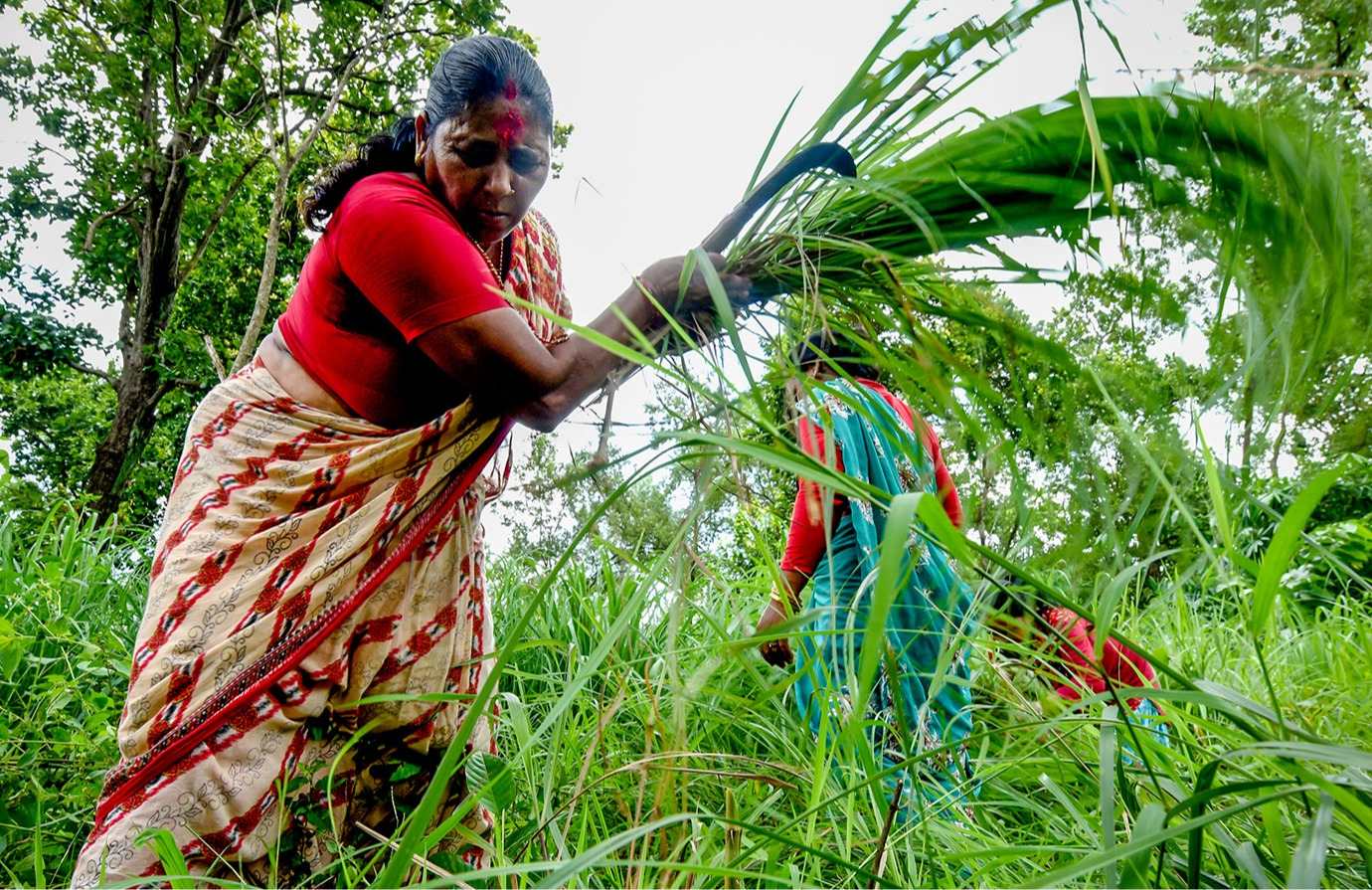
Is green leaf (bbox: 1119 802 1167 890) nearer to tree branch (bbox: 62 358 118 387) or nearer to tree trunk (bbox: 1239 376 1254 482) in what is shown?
tree trunk (bbox: 1239 376 1254 482)

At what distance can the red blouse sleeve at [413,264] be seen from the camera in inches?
50.1

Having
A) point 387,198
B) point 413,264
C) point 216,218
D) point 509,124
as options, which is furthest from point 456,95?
point 216,218

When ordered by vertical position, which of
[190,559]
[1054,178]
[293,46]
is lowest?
[190,559]

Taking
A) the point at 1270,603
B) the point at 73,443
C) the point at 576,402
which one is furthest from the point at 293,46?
the point at 1270,603

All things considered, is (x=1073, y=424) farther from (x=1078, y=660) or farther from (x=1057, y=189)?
(x=1078, y=660)

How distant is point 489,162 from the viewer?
4.70ft

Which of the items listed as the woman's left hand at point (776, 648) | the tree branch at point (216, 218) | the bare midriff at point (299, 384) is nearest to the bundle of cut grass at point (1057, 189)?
the bare midriff at point (299, 384)

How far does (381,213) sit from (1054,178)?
1.06 meters

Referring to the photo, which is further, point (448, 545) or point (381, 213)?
point (448, 545)

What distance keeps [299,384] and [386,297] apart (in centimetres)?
36

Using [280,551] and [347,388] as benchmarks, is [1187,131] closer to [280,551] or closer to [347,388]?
[347,388]

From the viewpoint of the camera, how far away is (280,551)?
139 centimetres

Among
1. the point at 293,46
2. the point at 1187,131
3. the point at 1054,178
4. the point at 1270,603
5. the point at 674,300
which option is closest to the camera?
the point at 1270,603

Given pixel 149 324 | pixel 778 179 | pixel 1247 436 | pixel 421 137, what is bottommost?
pixel 1247 436
